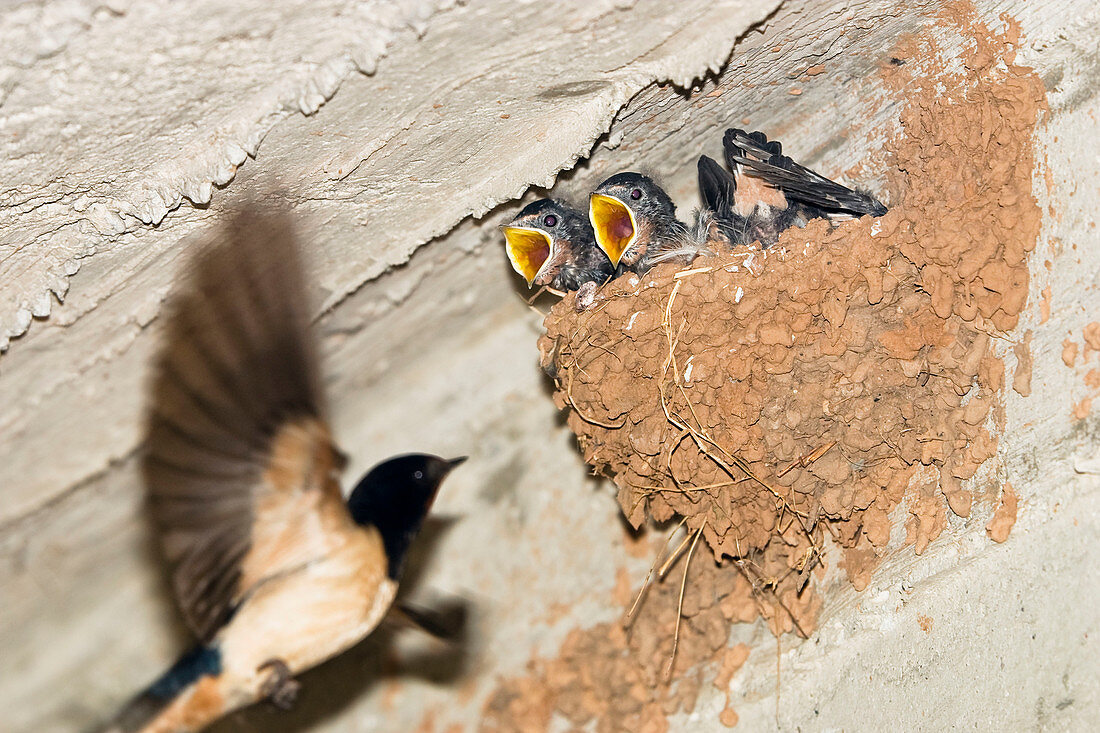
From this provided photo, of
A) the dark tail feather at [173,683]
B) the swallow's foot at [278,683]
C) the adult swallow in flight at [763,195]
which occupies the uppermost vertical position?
the adult swallow in flight at [763,195]

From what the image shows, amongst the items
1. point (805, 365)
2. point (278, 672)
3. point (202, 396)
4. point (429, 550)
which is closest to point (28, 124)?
point (202, 396)

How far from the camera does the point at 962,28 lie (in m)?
2.35

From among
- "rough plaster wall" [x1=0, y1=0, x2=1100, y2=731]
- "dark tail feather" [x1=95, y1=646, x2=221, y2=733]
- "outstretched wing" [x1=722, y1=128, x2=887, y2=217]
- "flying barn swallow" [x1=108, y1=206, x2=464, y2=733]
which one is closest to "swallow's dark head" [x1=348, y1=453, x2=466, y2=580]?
"flying barn swallow" [x1=108, y1=206, x2=464, y2=733]

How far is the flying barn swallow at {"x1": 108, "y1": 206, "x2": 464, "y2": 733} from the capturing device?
1.91 metres

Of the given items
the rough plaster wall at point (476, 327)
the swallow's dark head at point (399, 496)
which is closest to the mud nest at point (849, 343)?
the rough plaster wall at point (476, 327)

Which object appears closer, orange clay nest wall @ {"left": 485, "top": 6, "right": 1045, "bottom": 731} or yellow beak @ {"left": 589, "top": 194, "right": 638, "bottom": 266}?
orange clay nest wall @ {"left": 485, "top": 6, "right": 1045, "bottom": 731}

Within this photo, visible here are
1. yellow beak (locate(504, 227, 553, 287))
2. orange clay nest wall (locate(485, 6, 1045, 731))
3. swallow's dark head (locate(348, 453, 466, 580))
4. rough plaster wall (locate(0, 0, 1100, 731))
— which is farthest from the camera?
yellow beak (locate(504, 227, 553, 287))

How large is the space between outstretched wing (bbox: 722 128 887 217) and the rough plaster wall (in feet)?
0.38

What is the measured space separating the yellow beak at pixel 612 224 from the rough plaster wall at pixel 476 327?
0.16 meters

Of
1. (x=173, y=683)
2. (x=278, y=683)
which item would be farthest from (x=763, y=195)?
(x=173, y=683)

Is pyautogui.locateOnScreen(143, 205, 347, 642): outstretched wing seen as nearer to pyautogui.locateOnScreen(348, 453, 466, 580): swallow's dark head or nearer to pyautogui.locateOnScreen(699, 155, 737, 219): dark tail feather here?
pyautogui.locateOnScreen(348, 453, 466, 580): swallow's dark head

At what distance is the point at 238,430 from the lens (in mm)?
2041

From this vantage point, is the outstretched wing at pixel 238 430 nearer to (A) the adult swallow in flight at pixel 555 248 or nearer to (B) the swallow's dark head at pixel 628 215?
(A) the adult swallow in flight at pixel 555 248

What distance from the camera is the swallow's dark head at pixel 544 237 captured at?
2705 mm
